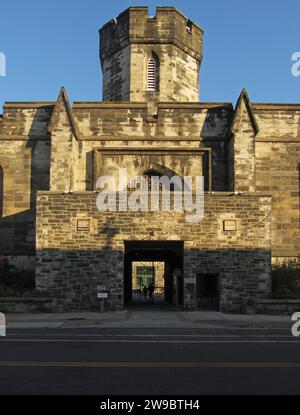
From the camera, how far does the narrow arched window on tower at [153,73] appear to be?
102 ft

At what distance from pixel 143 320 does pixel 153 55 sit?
17882 millimetres

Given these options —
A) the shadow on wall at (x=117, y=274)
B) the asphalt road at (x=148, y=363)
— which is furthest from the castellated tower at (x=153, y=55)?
the asphalt road at (x=148, y=363)

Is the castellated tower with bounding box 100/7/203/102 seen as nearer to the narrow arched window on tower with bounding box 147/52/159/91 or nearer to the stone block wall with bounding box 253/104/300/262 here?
the narrow arched window on tower with bounding box 147/52/159/91

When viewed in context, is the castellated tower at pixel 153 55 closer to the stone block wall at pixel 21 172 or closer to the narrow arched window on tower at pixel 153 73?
the narrow arched window on tower at pixel 153 73

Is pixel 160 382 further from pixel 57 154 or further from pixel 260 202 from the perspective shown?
pixel 57 154

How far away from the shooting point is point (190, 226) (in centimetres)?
2184

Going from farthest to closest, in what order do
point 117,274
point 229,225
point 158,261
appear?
point 158,261 < point 229,225 < point 117,274

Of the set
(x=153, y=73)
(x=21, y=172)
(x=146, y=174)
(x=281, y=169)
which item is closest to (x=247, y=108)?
(x=281, y=169)

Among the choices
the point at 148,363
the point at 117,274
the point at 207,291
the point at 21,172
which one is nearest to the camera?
the point at 148,363

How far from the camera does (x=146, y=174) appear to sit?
27031 millimetres

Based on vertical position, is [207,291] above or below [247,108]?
below

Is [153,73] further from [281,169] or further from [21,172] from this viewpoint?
[21,172]
